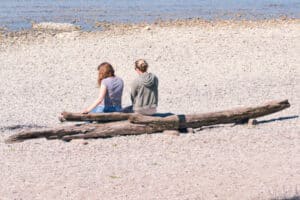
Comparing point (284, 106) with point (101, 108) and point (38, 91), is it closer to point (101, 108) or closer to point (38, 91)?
point (101, 108)

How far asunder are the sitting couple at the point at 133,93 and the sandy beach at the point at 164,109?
2.13ft

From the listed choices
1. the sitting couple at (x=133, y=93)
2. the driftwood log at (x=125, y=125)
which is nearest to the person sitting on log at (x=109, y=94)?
the sitting couple at (x=133, y=93)

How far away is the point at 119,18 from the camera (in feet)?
113

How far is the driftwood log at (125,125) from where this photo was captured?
35.2ft

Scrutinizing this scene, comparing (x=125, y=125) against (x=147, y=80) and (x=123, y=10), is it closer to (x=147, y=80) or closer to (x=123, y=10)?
(x=147, y=80)

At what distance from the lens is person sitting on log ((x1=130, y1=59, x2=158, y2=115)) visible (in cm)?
1141

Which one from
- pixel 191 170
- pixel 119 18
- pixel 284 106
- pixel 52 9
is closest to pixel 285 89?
pixel 284 106

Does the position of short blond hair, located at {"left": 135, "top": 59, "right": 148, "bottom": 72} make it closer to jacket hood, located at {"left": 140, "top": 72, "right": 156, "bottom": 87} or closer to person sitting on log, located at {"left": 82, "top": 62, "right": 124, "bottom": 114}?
jacket hood, located at {"left": 140, "top": 72, "right": 156, "bottom": 87}

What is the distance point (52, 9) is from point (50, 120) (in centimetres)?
2890

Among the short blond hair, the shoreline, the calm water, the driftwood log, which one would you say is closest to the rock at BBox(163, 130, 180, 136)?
the driftwood log

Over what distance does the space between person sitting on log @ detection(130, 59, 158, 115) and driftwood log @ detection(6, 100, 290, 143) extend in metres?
0.33

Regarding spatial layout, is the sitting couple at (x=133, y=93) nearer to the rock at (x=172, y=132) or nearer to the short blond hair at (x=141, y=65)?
the short blond hair at (x=141, y=65)

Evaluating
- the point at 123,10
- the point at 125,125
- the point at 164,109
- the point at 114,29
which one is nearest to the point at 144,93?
the point at 125,125

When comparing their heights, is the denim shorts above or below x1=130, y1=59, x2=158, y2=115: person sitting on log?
below
